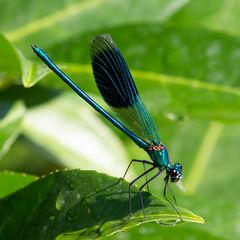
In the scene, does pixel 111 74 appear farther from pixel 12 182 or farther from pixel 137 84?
pixel 12 182

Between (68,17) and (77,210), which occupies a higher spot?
(77,210)

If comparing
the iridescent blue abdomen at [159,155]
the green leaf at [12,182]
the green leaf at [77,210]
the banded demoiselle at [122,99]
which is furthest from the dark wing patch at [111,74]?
the green leaf at [77,210]

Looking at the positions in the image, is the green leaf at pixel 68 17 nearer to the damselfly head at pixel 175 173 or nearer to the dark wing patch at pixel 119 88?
the dark wing patch at pixel 119 88

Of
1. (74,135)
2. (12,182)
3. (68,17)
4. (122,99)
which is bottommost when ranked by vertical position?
(74,135)

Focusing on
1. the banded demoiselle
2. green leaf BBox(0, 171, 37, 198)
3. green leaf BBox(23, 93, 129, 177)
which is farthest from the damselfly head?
green leaf BBox(0, 171, 37, 198)

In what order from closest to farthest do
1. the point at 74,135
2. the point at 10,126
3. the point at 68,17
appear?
the point at 10,126 < the point at 68,17 < the point at 74,135

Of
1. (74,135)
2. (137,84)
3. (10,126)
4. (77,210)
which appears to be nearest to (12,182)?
(77,210)
